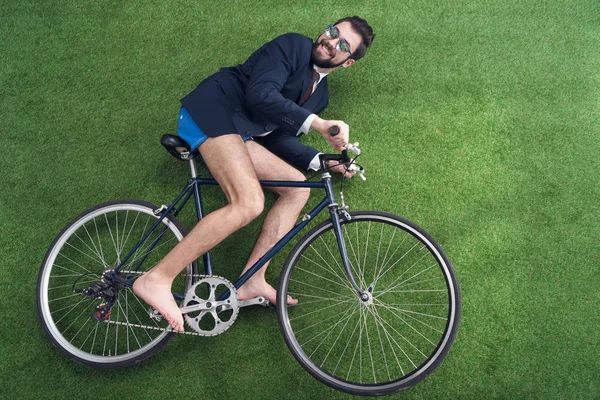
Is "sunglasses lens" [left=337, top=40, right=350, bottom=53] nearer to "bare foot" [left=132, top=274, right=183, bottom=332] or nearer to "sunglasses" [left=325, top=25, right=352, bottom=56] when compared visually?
"sunglasses" [left=325, top=25, right=352, bottom=56]

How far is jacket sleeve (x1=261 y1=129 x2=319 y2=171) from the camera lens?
8.11ft

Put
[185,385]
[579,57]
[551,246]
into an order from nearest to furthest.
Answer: [185,385], [551,246], [579,57]

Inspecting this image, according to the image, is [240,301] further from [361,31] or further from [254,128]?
[361,31]

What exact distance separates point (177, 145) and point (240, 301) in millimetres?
752

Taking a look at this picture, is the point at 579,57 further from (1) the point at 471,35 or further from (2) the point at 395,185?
(2) the point at 395,185

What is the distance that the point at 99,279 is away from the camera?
2.51 metres

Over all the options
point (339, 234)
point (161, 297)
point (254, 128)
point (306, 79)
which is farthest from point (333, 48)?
point (161, 297)

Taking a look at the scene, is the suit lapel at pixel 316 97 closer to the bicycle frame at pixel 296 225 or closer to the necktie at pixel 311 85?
the necktie at pixel 311 85

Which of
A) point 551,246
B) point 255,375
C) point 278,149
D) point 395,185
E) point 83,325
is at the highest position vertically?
point 278,149

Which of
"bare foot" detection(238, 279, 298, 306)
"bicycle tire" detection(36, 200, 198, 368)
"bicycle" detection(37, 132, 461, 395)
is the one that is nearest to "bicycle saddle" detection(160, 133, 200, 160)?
"bicycle" detection(37, 132, 461, 395)

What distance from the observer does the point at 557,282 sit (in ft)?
8.02

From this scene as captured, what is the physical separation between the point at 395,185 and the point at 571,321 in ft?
3.43

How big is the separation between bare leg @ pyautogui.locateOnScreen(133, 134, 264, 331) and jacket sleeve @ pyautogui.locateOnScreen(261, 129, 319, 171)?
0.29m

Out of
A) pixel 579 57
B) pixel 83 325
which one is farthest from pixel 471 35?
pixel 83 325
